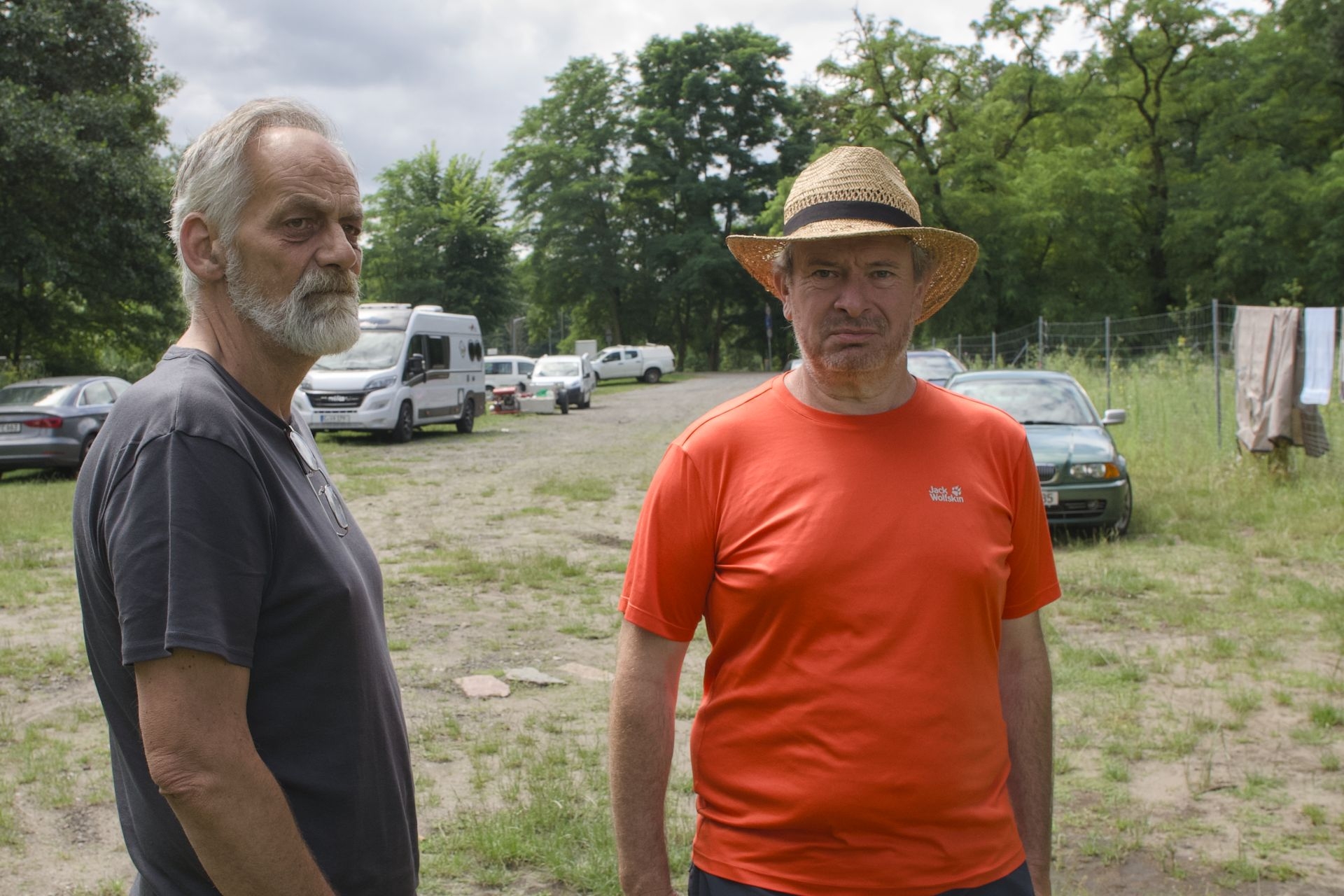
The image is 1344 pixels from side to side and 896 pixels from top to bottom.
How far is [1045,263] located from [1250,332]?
98.5 feet

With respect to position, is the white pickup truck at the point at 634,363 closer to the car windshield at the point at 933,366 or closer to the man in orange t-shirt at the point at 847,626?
the car windshield at the point at 933,366

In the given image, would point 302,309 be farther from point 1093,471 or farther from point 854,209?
point 1093,471

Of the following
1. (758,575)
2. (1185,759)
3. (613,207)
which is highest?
(613,207)

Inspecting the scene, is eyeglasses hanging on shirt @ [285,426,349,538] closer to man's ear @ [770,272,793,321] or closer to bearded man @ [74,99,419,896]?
bearded man @ [74,99,419,896]

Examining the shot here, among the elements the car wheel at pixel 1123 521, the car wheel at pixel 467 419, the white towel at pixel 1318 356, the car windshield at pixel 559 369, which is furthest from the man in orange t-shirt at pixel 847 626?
the car windshield at pixel 559 369

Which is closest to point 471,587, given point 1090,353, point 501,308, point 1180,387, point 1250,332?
point 1250,332

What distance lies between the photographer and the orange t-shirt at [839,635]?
2027 mm

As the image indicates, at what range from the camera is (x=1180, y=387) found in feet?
55.5

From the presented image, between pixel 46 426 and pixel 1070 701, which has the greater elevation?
pixel 46 426

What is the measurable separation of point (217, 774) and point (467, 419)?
23453 millimetres

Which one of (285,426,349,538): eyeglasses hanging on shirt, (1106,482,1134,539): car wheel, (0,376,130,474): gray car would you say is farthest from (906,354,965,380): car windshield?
(285,426,349,538): eyeglasses hanging on shirt

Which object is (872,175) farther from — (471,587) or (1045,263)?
(1045,263)

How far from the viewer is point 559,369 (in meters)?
33.8

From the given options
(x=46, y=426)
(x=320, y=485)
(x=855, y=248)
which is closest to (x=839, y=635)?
(x=855, y=248)
